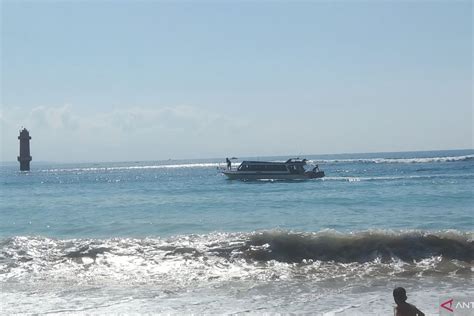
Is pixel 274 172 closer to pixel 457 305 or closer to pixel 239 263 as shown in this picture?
pixel 239 263

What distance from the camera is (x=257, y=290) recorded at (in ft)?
38.9

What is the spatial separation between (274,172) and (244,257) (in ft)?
145

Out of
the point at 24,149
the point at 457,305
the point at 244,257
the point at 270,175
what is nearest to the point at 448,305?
the point at 457,305

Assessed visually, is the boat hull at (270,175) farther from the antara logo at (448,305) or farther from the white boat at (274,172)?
the antara logo at (448,305)

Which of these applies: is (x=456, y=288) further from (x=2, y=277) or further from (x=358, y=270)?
(x=2, y=277)

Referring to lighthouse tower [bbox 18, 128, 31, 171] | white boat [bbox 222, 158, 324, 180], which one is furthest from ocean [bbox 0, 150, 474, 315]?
lighthouse tower [bbox 18, 128, 31, 171]

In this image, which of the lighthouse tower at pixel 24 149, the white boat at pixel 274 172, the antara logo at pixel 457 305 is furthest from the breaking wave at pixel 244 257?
the lighthouse tower at pixel 24 149

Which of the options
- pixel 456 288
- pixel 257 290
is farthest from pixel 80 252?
pixel 456 288

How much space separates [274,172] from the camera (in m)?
59.9

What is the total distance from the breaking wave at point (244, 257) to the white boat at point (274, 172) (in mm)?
41568

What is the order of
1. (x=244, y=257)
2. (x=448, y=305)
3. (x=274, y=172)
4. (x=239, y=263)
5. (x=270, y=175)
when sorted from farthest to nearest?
(x=274, y=172) < (x=270, y=175) < (x=244, y=257) < (x=239, y=263) < (x=448, y=305)

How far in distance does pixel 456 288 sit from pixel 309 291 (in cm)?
318

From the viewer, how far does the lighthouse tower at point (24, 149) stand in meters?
106

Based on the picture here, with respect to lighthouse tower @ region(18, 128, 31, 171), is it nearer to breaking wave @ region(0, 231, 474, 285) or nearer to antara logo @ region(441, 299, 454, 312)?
breaking wave @ region(0, 231, 474, 285)
